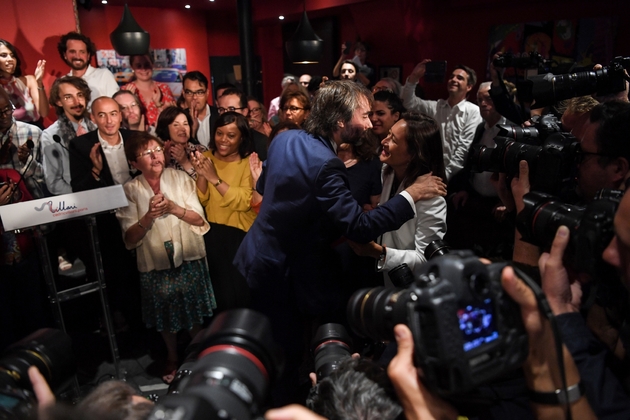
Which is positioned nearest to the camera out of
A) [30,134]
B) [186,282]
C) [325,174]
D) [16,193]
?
[325,174]

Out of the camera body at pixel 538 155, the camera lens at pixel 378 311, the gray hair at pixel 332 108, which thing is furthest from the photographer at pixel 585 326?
the gray hair at pixel 332 108

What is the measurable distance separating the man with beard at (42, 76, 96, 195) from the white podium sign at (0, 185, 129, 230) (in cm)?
77

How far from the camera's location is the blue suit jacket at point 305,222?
1645 millimetres

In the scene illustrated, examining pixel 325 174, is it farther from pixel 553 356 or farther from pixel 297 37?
pixel 297 37

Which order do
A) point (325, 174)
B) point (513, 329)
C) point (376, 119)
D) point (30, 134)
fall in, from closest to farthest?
point (513, 329) < point (325, 174) < point (30, 134) < point (376, 119)

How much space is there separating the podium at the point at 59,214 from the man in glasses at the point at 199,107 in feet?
5.12

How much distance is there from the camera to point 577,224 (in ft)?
3.43

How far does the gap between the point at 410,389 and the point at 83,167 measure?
236cm

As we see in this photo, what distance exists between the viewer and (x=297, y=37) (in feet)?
12.7

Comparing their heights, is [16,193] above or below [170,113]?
below

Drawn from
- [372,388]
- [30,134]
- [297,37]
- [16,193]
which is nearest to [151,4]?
[297,37]

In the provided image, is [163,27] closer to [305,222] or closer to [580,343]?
[305,222]

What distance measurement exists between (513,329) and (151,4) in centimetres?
765

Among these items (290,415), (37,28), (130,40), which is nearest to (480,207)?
(290,415)
